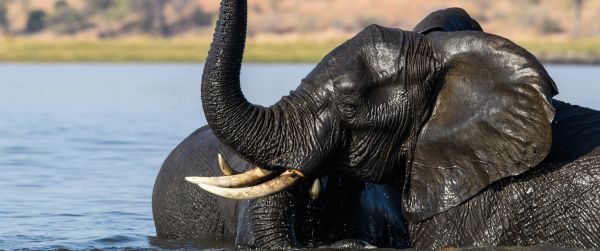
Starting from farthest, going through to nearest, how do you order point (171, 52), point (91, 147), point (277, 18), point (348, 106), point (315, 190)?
point (277, 18)
point (171, 52)
point (91, 147)
point (315, 190)
point (348, 106)

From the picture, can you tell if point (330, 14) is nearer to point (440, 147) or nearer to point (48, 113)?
point (48, 113)

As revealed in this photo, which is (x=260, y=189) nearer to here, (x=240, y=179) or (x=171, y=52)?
(x=240, y=179)

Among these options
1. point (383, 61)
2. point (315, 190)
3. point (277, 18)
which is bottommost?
point (277, 18)

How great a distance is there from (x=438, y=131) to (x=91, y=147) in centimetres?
1057

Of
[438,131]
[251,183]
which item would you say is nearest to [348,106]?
[438,131]

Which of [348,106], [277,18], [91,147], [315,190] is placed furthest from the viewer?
[277,18]

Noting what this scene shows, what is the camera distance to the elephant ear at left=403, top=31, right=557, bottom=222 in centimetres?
580

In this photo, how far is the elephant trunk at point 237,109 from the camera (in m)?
5.70

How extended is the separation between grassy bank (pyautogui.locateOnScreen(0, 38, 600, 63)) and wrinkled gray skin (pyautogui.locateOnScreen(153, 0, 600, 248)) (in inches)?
1651

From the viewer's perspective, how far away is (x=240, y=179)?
19.8 ft

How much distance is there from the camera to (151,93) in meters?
30.1

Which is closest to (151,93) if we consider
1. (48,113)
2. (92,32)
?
(48,113)

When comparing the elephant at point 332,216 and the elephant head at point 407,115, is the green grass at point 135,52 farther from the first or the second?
the elephant head at point 407,115

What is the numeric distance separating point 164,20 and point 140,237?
2472 inches
